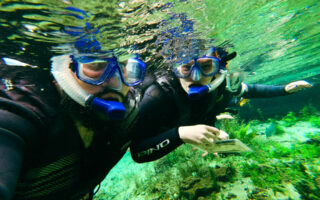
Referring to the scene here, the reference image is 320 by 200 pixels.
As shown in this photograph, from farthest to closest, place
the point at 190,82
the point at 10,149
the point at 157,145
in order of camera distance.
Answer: the point at 190,82, the point at 157,145, the point at 10,149

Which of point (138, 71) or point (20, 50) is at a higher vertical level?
point (20, 50)

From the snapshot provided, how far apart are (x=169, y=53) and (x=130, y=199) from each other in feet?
26.5

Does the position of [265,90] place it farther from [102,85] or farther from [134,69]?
[102,85]

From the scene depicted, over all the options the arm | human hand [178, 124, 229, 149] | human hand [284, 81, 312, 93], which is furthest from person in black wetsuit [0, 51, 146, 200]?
human hand [284, 81, 312, 93]

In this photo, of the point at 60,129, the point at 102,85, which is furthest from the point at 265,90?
the point at 60,129

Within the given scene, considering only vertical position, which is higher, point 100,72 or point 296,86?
point 100,72

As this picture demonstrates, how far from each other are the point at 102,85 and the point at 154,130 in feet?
4.81

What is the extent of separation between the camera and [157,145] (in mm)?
2393

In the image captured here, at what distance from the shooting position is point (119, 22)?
3984mm

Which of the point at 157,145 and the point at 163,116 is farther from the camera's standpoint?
the point at 163,116

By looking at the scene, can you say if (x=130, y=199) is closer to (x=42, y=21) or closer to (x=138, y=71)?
(x=138, y=71)

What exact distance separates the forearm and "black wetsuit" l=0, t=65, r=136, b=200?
1.77 feet

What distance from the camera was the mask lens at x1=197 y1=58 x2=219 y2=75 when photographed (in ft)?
12.8

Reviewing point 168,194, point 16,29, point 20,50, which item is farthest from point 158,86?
point 168,194
